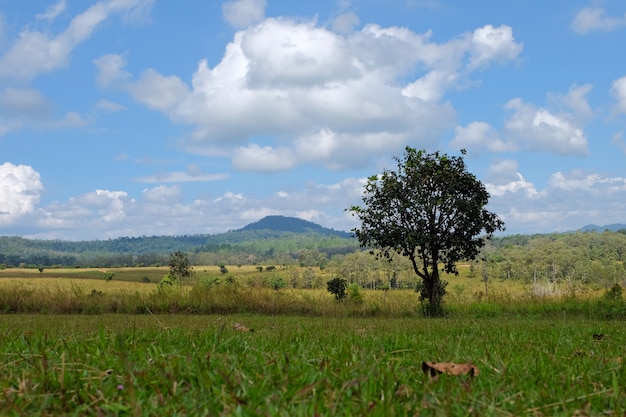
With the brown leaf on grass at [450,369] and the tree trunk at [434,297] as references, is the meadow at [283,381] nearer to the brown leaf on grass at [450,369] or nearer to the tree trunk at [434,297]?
the brown leaf on grass at [450,369]

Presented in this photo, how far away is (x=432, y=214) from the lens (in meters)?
25.1

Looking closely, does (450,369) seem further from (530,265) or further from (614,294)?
(530,265)

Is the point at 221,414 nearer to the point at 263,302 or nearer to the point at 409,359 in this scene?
the point at 409,359

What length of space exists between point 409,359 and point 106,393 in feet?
5.79

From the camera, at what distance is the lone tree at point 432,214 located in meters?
24.9

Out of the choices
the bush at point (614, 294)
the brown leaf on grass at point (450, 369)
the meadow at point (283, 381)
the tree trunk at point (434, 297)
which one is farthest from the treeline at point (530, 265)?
the brown leaf on grass at point (450, 369)

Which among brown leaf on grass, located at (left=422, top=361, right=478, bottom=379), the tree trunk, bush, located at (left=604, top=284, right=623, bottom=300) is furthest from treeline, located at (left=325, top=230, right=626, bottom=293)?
brown leaf on grass, located at (left=422, top=361, right=478, bottom=379)

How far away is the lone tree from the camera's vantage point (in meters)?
24.9

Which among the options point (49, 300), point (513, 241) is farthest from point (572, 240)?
point (49, 300)

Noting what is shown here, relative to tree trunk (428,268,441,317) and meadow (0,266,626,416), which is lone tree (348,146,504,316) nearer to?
tree trunk (428,268,441,317)

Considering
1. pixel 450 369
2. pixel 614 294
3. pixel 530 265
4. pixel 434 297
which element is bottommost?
pixel 530 265

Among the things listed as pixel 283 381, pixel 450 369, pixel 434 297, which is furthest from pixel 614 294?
pixel 283 381

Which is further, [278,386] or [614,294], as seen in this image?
[614,294]

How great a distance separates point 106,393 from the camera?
209cm
